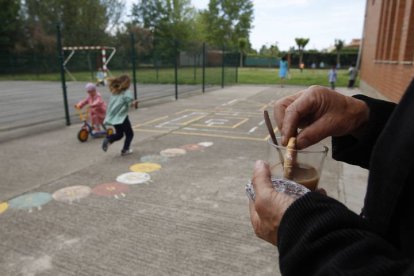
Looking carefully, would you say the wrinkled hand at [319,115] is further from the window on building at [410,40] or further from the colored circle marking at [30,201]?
the window on building at [410,40]

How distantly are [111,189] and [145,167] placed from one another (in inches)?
35.3

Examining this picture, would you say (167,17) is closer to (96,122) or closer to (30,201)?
(96,122)

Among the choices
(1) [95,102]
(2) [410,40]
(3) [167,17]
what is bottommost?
(1) [95,102]

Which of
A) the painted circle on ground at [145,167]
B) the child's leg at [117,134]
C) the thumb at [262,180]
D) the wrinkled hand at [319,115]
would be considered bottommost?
the painted circle on ground at [145,167]

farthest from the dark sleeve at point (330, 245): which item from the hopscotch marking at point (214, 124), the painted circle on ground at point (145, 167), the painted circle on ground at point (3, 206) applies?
the hopscotch marking at point (214, 124)

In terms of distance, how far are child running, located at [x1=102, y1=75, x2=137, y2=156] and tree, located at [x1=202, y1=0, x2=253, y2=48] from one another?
59.2m

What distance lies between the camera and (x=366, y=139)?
1336 millimetres

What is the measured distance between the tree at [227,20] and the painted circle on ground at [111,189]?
201 ft

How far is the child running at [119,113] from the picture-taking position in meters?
5.72

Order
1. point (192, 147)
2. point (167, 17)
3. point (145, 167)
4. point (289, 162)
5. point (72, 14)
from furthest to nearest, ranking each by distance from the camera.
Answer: point (167, 17)
point (72, 14)
point (192, 147)
point (145, 167)
point (289, 162)

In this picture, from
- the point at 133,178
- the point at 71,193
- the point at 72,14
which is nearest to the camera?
the point at 71,193

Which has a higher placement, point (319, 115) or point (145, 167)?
point (319, 115)

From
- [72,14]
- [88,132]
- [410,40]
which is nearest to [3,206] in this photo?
[88,132]

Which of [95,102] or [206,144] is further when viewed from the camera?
[95,102]
